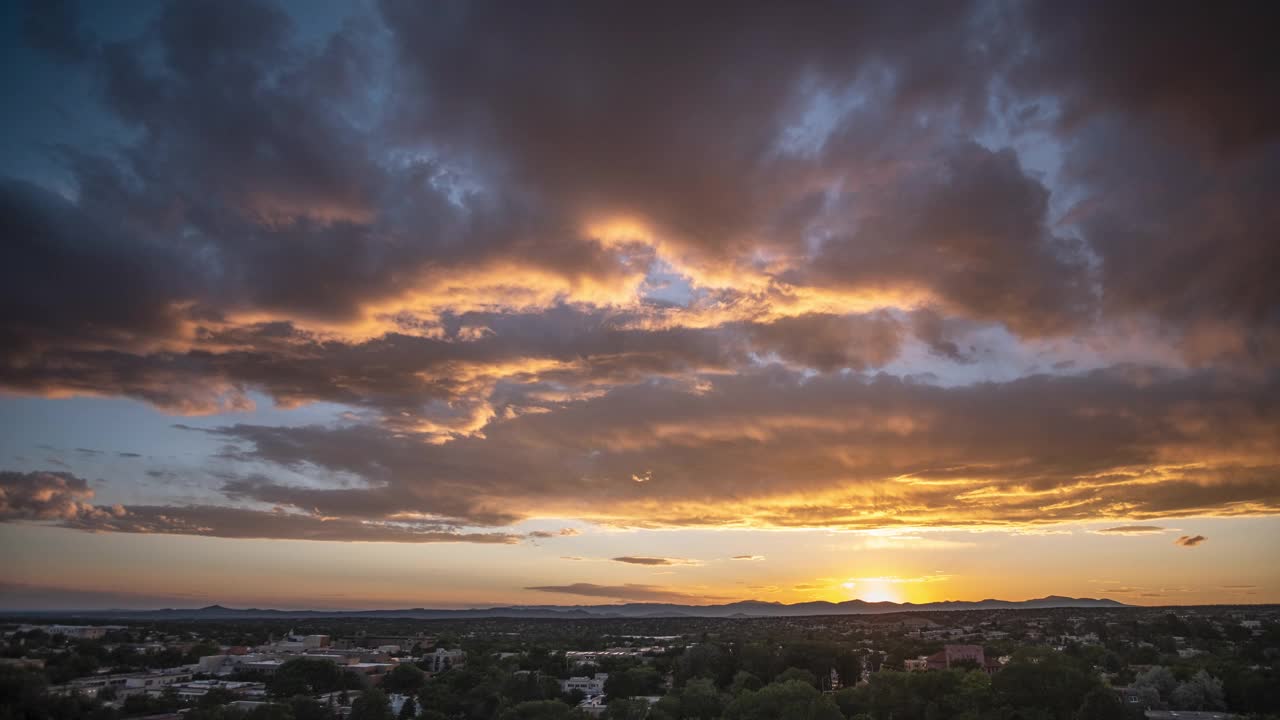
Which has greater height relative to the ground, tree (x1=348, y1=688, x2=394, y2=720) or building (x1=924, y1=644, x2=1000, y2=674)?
tree (x1=348, y1=688, x2=394, y2=720)

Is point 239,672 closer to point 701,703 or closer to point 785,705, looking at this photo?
point 701,703

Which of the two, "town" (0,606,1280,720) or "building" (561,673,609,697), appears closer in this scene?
"town" (0,606,1280,720)

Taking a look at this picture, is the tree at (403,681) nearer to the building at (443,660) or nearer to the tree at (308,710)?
the building at (443,660)

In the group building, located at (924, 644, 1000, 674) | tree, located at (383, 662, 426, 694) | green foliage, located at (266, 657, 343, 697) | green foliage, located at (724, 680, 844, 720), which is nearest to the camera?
green foliage, located at (724, 680, 844, 720)

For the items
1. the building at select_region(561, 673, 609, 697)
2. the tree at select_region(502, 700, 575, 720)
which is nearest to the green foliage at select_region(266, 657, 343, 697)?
the building at select_region(561, 673, 609, 697)

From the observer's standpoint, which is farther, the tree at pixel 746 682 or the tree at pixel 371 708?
the tree at pixel 746 682

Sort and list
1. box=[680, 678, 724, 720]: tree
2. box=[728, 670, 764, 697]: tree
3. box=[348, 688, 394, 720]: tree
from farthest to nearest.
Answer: box=[728, 670, 764, 697]: tree < box=[348, 688, 394, 720]: tree < box=[680, 678, 724, 720]: tree

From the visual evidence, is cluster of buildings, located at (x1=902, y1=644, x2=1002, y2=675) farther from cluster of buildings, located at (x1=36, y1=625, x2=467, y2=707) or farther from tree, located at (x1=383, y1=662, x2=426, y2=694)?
cluster of buildings, located at (x1=36, y1=625, x2=467, y2=707)

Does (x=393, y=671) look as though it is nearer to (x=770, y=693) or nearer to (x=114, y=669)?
(x=114, y=669)

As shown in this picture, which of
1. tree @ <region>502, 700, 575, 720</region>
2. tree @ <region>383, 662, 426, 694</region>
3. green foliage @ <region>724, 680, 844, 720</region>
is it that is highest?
green foliage @ <region>724, 680, 844, 720</region>

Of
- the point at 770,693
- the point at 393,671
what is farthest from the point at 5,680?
the point at 393,671

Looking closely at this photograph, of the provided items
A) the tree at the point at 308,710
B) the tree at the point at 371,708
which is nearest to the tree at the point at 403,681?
the tree at the point at 371,708
